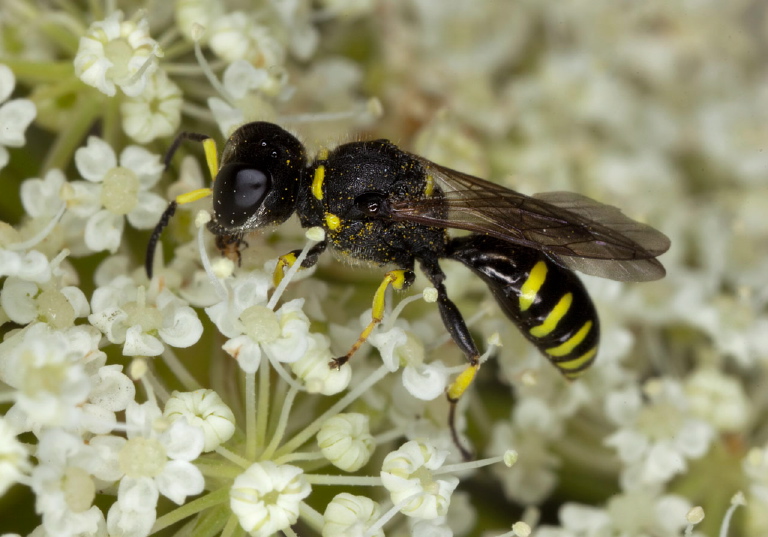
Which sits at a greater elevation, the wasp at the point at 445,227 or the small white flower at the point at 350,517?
the wasp at the point at 445,227

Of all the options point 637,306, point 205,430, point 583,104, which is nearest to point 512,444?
point 637,306

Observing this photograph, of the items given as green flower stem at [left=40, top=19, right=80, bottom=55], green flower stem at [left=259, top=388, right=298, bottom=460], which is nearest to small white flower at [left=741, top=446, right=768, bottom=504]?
green flower stem at [left=259, top=388, right=298, bottom=460]

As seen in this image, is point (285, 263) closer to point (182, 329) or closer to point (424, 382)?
point (182, 329)

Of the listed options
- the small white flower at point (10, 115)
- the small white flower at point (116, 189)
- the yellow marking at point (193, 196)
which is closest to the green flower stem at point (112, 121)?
the small white flower at point (116, 189)

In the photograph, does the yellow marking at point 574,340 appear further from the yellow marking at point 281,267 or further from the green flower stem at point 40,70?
the green flower stem at point 40,70

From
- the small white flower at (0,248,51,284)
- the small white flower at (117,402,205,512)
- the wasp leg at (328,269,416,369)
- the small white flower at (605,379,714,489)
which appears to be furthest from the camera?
the small white flower at (605,379,714,489)

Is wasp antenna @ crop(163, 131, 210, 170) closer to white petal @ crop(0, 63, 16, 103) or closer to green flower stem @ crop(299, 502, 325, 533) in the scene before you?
white petal @ crop(0, 63, 16, 103)

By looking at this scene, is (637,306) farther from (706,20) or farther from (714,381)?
(706,20)
